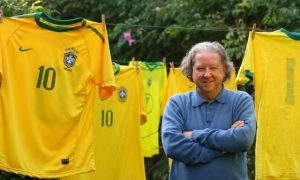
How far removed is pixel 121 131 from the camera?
5809mm

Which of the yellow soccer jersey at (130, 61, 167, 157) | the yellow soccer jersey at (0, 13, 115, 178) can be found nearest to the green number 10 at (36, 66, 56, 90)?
the yellow soccer jersey at (0, 13, 115, 178)

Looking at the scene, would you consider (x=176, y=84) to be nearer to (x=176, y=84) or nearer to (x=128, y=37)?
(x=176, y=84)

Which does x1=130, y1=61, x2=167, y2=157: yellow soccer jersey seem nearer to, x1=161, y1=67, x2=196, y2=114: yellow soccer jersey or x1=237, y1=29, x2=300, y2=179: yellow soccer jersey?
x1=161, y1=67, x2=196, y2=114: yellow soccer jersey

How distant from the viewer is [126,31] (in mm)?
9578

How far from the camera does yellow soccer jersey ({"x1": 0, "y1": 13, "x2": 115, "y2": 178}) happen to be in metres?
4.17

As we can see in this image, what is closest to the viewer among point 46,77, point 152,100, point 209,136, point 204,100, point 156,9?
point 209,136

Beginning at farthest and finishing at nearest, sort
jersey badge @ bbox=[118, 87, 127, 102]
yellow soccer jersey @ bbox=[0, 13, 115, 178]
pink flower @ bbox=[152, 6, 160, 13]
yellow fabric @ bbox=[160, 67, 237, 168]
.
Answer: pink flower @ bbox=[152, 6, 160, 13] < yellow fabric @ bbox=[160, 67, 237, 168] < jersey badge @ bbox=[118, 87, 127, 102] < yellow soccer jersey @ bbox=[0, 13, 115, 178]

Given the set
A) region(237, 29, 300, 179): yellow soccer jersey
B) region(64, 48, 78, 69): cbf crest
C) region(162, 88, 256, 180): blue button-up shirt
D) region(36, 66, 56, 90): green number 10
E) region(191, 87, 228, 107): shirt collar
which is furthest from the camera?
region(237, 29, 300, 179): yellow soccer jersey

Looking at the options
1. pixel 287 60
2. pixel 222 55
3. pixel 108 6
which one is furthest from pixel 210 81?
pixel 108 6

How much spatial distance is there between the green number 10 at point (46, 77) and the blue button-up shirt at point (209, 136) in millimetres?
1495

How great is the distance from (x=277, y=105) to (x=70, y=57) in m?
1.98

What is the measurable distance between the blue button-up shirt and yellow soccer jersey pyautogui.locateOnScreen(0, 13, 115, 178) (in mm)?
1488

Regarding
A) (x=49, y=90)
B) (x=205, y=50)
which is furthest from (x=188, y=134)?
(x=49, y=90)

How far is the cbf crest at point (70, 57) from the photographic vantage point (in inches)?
175
